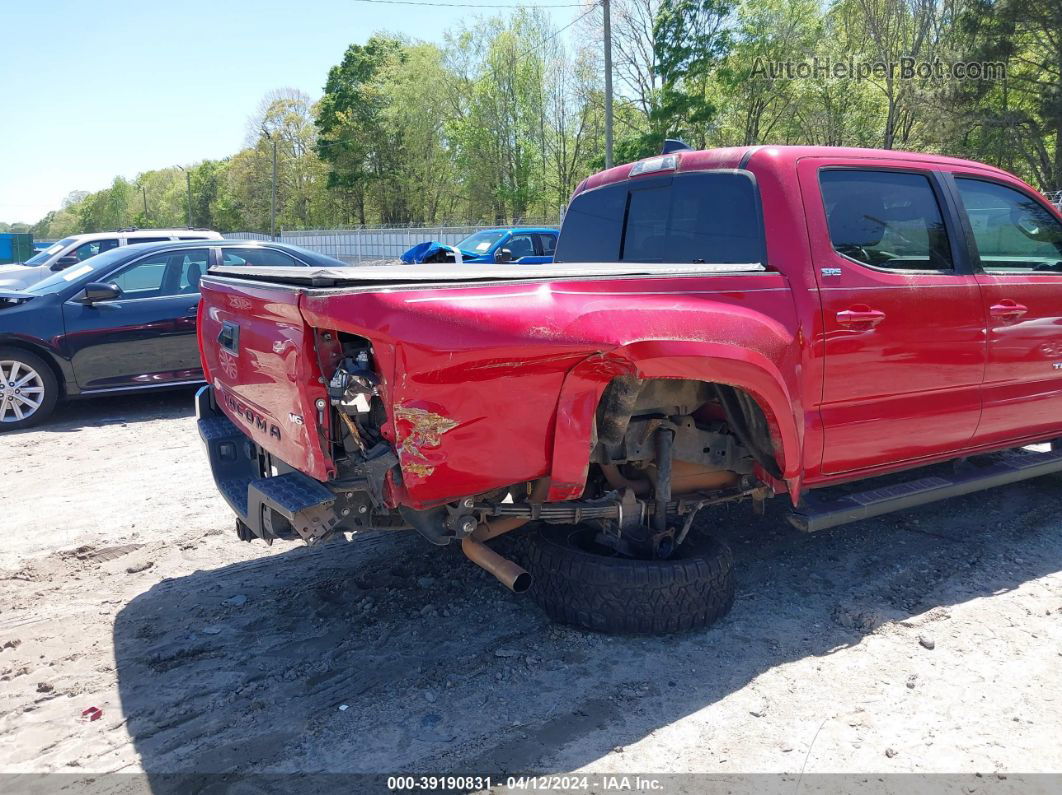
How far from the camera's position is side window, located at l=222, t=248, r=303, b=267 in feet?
27.6

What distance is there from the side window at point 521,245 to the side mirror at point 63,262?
807cm

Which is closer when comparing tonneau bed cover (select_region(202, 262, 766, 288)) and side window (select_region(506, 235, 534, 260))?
tonneau bed cover (select_region(202, 262, 766, 288))

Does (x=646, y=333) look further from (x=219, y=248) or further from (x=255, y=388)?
(x=219, y=248)

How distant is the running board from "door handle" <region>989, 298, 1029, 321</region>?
89 cm

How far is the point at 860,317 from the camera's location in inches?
141

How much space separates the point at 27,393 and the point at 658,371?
6.75 meters

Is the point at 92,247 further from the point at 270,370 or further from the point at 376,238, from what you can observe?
the point at 376,238

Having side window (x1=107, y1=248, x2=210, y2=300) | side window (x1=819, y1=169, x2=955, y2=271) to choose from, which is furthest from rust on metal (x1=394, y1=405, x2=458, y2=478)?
side window (x1=107, y1=248, x2=210, y2=300)

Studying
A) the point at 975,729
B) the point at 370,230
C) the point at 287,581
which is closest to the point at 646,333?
the point at 975,729

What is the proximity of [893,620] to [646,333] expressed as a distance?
6.47ft

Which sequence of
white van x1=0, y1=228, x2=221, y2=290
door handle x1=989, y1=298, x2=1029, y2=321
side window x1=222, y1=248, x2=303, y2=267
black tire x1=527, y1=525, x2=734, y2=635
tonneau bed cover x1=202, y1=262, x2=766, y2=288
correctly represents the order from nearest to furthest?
tonneau bed cover x1=202, y1=262, x2=766, y2=288 < black tire x1=527, y1=525, x2=734, y2=635 < door handle x1=989, y1=298, x2=1029, y2=321 < side window x1=222, y1=248, x2=303, y2=267 < white van x1=0, y1=228, x2=221, y2=290

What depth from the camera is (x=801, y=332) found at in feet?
11.2

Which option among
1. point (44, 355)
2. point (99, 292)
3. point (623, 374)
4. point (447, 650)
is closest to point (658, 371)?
point (623, 374)

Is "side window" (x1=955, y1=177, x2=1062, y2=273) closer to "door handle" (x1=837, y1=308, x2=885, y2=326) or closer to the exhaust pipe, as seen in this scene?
"door handle" (x1=837, y1=308, x2=885, y2=326)
